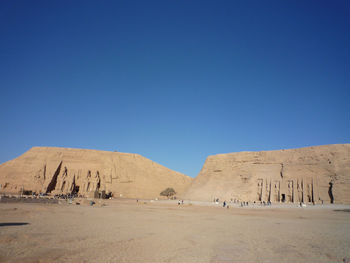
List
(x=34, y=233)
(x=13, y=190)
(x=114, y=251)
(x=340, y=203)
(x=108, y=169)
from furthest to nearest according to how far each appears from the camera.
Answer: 1. (x=108, y=169)
2. (x=13, y=190)
3. (x=340, y=203)
4. (x=34, y=233)
5. (x=114, y=251)

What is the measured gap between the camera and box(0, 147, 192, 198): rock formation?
51.9m

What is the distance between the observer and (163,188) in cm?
6141

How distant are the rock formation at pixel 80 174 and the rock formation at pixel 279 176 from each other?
1573 centimetres

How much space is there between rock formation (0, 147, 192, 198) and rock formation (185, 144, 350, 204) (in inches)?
619

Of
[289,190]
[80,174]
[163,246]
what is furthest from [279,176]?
[80,174]

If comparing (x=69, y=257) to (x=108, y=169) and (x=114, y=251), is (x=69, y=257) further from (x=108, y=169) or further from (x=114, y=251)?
(x=108, y=169)

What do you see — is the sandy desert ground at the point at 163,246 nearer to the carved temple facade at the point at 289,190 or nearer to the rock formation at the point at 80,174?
the carved temple facade at the point at 289,190

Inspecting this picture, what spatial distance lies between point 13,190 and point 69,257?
51.9 meters

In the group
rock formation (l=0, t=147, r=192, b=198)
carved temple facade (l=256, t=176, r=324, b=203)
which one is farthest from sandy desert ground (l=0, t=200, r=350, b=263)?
rock formation (l=0, t=147, r=192, b=198)

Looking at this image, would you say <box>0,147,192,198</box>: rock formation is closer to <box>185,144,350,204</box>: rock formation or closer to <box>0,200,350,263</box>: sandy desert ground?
<box>185,144,350,204</box>: rock formation

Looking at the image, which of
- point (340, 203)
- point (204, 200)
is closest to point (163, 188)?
point (204, 200)

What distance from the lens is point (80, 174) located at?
55.8m

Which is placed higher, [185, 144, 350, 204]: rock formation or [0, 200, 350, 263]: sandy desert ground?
[185, 144, 350, 204]: rock formation

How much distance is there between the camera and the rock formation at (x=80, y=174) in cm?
5188
